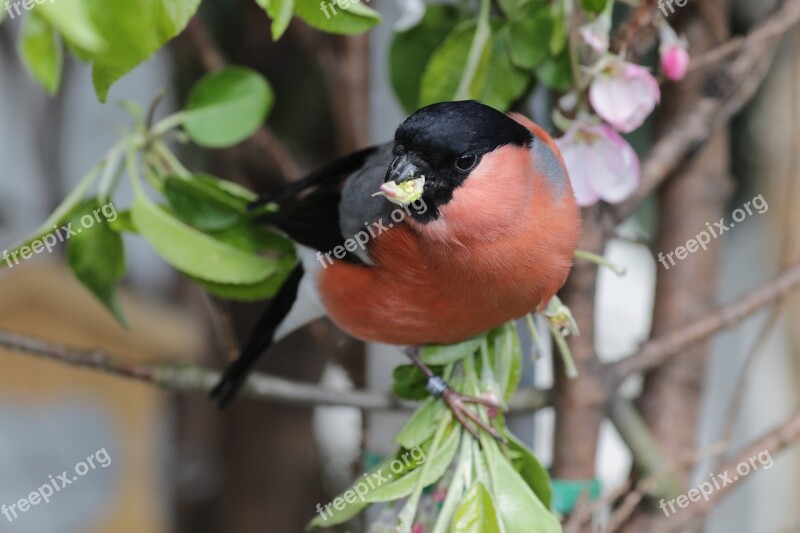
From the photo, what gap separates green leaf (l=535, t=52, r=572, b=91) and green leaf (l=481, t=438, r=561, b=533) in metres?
0.33

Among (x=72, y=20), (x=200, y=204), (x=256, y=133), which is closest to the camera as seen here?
(x=72, y=20)

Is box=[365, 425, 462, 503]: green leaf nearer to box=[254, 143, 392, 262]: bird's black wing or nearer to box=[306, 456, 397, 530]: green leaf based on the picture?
box=[306, 456, 397, 530]: green leaf

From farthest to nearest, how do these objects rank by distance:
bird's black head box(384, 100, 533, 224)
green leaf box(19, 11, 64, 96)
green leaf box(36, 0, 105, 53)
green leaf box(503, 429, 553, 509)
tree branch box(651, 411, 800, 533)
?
tree branch box(651, 411, 800, 533), green leaf box(503, 429, 553, 509), bird's black head box(384, 100, 533, 224), green leaf box(19, 11, 64, 96), green leaf box(36, 0, 105, 53)

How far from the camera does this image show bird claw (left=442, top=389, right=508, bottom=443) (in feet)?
1.97

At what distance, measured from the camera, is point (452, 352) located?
2.17ft

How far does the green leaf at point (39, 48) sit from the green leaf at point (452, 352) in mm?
351

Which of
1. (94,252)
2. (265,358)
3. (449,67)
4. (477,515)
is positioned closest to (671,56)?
(449,67)

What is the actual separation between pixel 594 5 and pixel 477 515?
355mm

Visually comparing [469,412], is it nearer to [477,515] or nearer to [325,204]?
[477,515]

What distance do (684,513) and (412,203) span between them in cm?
47

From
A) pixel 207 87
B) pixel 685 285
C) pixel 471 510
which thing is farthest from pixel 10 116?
pixel 471 510

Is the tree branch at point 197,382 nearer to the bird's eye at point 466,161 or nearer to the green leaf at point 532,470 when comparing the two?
the green leaf at point 532,470

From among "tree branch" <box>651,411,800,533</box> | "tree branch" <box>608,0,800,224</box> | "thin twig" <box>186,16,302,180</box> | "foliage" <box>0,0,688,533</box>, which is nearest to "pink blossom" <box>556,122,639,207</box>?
"foliage" <box>0,0,688,533</box>

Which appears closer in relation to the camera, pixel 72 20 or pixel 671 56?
pixel 72 20
